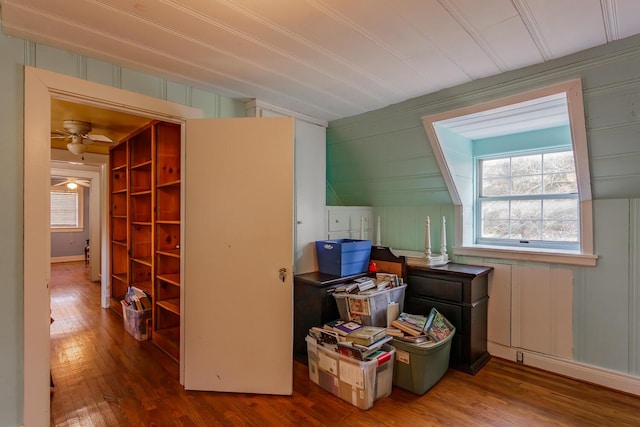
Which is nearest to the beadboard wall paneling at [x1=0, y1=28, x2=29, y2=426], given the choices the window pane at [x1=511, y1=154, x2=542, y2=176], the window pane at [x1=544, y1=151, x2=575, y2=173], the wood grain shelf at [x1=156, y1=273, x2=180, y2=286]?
the wood grain shelf at [x1=156, y1=273, x2=180, y2=286]

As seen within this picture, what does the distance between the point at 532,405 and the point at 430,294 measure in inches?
38.0

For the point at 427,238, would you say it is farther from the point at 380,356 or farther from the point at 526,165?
the point at 380,356

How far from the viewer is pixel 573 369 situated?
2.37 m

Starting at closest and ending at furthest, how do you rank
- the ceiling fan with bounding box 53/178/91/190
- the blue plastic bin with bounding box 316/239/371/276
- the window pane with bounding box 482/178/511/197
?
1. the blue plastic bin with bounding box 316/239/371/276
2. the window pane with bounding box 482/178/511/197
3. the ceiling fan with bounding box 53/178/91/190

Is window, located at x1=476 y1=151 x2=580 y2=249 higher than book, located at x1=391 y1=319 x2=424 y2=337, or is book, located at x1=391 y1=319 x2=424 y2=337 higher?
window, located at x1=476 y1=151 x2=580 y2=249

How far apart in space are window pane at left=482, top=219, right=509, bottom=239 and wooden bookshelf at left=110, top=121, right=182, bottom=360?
9.61 feet

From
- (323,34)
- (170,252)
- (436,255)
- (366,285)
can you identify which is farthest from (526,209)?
(170,252)

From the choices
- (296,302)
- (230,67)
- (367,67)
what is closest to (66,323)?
(296,302)

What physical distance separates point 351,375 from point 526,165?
2377 mm

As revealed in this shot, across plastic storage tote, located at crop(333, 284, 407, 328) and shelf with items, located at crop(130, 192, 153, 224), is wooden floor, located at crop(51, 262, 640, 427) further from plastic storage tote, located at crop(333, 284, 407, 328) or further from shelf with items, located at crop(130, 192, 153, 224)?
shelf with items, located at crop(130, 192, 153, 224)

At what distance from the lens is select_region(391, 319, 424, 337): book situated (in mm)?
2289

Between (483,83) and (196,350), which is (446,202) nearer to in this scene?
(483,83)

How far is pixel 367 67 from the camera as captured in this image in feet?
6.77

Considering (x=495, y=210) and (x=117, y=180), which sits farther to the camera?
(x=117, y=180)
